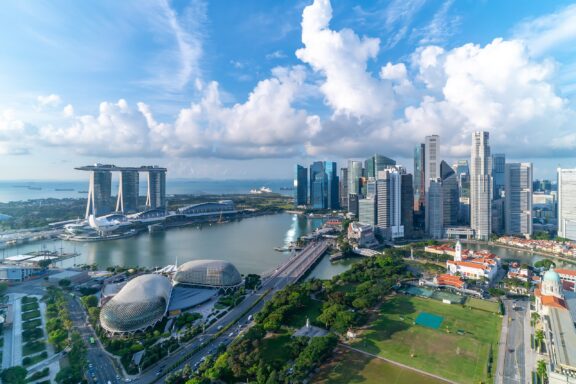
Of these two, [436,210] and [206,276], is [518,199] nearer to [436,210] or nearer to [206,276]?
[436,210]

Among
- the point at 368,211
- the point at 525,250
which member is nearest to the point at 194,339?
the point at 368,211

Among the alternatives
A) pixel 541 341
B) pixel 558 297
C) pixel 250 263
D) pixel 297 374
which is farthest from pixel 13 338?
pixel 558 297

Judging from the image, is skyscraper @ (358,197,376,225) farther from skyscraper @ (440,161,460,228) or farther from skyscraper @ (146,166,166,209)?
skyscraper @ (146,166,166,209)

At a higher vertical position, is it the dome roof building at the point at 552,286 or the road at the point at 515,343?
the dome roof building at the point at 552,286

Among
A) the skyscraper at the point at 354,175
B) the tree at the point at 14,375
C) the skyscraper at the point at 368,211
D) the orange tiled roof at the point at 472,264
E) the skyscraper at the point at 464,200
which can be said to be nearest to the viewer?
the tree at the point at 14,375

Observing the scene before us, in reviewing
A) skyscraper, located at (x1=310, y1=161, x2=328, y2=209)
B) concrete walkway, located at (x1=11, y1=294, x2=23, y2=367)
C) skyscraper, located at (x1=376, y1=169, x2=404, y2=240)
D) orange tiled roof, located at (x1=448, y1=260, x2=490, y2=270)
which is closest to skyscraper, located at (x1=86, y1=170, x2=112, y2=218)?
concrete walkway, located at (x1=11, y1=294, x2=23, y2=367)

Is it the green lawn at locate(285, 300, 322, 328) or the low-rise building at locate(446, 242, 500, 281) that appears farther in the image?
the low-rise building at locate(446, 242, 500, 281)

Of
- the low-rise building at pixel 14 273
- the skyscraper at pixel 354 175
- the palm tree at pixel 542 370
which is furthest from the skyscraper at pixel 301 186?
the palm tree at pixel 542 370

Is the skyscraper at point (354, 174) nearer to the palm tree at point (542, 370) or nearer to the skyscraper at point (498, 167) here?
the skyscraper at point (498, 167)
